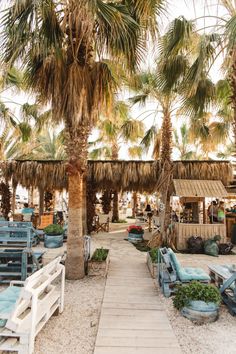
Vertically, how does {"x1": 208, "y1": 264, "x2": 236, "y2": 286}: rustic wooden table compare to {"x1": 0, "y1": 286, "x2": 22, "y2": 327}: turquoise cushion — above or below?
below

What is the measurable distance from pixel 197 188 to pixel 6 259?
24.7 ft

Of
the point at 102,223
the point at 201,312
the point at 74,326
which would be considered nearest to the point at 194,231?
the point at 102,223

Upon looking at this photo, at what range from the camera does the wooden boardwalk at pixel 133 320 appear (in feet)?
10.6

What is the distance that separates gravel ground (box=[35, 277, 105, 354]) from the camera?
322cm

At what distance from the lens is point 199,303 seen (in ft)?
13.3

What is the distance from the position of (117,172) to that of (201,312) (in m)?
8.59

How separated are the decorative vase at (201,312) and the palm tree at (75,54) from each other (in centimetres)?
275

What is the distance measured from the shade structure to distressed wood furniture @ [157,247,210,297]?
4966mm

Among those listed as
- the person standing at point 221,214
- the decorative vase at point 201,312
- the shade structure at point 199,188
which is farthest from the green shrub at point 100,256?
the person standing at point 221,214

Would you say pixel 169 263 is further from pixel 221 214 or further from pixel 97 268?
pixel 221 214

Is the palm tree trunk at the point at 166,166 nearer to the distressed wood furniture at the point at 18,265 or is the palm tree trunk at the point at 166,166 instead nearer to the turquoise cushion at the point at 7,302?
the distressed wood furniture at the point at 18,265

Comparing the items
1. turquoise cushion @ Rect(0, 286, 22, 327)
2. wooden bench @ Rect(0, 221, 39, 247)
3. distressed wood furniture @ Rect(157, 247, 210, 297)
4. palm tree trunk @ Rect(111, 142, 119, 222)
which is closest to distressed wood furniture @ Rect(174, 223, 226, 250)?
distressed wood furniture @ Rect(157, 247, 210, 297)

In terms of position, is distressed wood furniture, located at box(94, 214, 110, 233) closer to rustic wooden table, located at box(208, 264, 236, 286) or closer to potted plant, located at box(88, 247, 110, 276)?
potted plant, located at box(88, 247, 110, 276)

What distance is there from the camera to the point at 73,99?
5.30 metres
